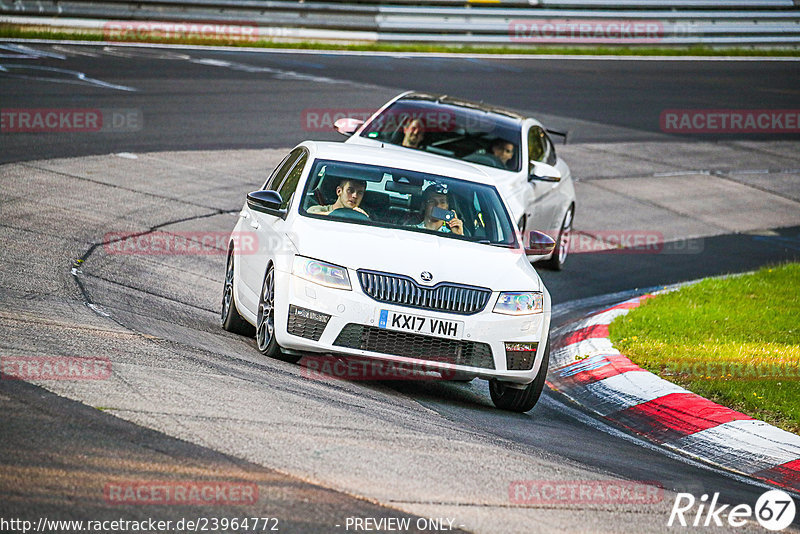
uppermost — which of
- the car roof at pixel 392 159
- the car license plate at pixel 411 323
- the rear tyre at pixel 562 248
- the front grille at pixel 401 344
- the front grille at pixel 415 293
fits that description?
the car roof at pixel 392 159

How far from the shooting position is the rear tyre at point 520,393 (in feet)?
26.6

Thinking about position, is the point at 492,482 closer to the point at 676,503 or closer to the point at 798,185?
the point at 676,503

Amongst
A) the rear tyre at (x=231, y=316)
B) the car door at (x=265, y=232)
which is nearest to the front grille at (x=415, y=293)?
the car door at (x=265, y=232)

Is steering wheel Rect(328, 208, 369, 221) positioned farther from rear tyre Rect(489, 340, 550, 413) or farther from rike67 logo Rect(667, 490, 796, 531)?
rike67 logo Rect(667, 490, 796, 531)

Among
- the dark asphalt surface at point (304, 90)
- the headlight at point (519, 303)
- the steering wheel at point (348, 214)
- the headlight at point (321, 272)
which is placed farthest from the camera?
the dark asphalt surface at point (304, 90)

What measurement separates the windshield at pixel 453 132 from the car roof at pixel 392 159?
3.63 metres

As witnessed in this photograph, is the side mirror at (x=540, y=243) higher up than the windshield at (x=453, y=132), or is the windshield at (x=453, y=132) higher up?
the windshield at (x=453, y=132)

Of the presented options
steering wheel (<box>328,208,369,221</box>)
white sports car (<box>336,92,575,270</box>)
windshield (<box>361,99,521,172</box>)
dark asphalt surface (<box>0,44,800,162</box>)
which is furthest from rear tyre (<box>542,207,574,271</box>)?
dark asphalt surface (<box>0,44,800,162</box>)

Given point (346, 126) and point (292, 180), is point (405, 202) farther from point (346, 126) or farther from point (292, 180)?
point (346, 126)

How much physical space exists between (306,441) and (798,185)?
55.1ft

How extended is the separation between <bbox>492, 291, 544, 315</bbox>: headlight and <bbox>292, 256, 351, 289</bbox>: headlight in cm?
102

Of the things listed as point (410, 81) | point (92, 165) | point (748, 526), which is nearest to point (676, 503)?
point (748, 526)

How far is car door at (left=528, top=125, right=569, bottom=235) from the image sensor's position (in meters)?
13.2

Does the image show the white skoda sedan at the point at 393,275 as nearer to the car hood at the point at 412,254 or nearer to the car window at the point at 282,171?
the car hood at the point at 412,254
